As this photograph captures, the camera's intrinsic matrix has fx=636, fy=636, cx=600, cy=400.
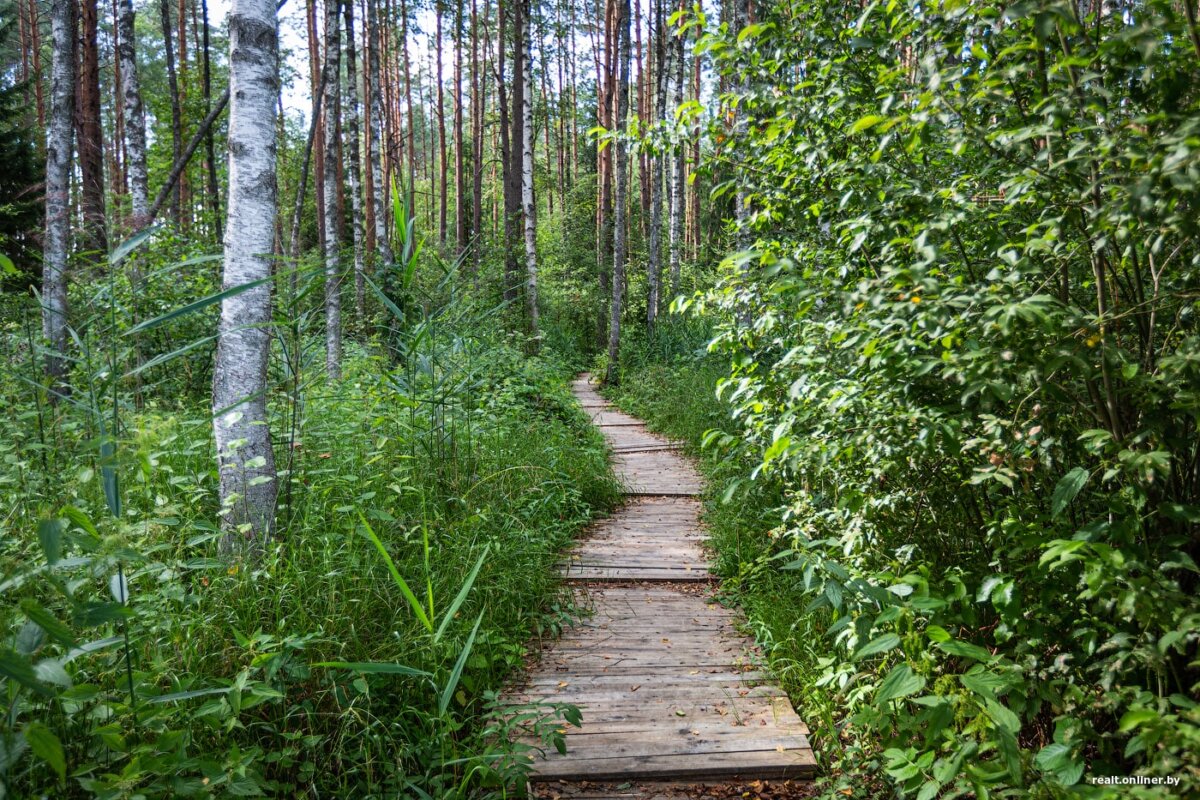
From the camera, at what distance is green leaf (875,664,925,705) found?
1.89 metres

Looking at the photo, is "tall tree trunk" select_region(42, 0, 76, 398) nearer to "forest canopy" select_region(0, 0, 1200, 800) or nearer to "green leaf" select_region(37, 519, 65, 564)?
"forest canopy" select_region(0, 0, 1200, 800)

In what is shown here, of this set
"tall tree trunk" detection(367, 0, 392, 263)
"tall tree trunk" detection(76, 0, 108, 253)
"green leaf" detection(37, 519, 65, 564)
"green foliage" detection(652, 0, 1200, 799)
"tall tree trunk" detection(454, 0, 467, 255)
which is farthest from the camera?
"tall tree trunk" detection(454, 0, 467, 255)

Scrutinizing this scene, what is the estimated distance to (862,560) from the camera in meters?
2.58

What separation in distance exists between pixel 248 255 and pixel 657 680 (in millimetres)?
2892

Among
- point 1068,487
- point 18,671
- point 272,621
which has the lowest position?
point 272,621

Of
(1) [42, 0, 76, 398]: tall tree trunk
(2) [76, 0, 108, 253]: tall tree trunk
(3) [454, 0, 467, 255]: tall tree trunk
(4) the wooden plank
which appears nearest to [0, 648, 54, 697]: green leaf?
(4) the wooden plank

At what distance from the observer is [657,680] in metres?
3.08

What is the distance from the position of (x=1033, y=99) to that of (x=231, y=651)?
332cm

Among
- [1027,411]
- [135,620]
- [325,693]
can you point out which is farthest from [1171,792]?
[135,620]

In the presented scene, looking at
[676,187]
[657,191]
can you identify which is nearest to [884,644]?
[676,187]

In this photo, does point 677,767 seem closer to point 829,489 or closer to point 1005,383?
point 829,489

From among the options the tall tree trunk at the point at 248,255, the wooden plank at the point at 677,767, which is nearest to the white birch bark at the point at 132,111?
the tall tree trunk at the point at 248,255

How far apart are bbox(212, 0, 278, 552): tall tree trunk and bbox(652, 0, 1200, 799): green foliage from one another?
2.28 metres

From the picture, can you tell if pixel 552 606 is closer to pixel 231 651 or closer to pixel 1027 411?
pixel 231 651
